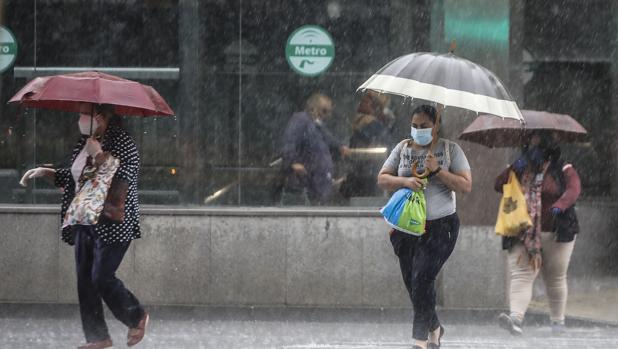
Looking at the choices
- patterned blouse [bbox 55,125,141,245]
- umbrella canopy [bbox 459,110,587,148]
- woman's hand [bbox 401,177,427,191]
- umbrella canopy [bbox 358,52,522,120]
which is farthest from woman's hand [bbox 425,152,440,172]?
patterned blouse [bbox 55,125,141,245]

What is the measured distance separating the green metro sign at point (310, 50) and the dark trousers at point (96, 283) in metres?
4.32

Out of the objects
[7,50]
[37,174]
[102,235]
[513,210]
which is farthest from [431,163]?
[7,50]

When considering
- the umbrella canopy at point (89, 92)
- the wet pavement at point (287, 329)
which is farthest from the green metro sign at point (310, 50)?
the umbrella canopy at point (89, 92)

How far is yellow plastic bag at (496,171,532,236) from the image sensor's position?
9.37 metres

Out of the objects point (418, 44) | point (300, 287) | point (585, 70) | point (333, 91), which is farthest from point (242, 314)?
point (585, 70)

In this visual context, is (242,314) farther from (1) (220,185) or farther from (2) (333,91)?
(2) (333,91)

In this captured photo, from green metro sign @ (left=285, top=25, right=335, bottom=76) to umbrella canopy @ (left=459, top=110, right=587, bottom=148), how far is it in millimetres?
2343

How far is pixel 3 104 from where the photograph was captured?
11453mm

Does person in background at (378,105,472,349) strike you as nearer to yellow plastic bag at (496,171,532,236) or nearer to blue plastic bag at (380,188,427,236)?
blue plastic bag at (380,188,427,236)

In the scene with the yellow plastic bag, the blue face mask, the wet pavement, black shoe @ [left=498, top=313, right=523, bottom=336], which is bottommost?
the wet pavement

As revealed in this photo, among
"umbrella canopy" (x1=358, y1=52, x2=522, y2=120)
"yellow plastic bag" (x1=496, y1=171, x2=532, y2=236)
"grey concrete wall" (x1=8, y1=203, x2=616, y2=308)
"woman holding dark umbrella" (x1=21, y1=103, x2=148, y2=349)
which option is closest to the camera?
"umbrella canopy" (x1=358, y1=52, x2=522, y2=120)

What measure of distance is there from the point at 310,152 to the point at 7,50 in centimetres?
329

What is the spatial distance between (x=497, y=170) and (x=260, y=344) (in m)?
3.47

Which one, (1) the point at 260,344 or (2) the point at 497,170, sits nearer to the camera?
(1) the point at 260,344
